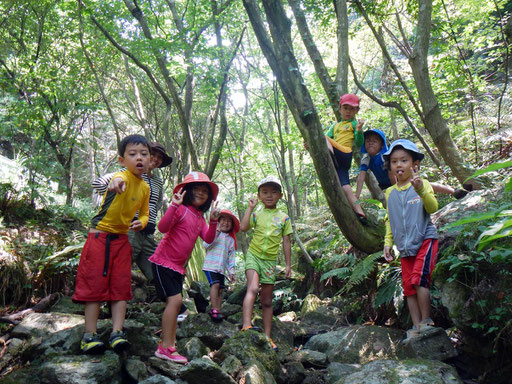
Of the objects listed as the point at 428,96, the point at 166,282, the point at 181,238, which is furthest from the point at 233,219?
the point at 428,96

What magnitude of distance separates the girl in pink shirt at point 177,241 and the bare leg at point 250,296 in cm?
69

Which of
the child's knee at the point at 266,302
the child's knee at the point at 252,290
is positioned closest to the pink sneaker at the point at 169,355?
the child's knee at the point at 252,290

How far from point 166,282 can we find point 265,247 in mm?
1376

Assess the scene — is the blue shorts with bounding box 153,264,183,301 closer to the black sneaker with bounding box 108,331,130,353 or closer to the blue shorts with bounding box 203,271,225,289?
the black sneaker with bounding box 108,331,130,353

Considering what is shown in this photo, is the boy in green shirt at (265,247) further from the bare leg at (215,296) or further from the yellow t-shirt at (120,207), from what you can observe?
the yellow t-shirt at (120,207)

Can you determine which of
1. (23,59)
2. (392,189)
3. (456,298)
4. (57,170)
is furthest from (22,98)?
(456,298)

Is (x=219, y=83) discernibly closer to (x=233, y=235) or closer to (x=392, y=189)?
(x=233, y=235)

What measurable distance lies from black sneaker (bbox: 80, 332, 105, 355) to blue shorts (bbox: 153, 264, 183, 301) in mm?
767

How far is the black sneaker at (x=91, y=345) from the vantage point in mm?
3006

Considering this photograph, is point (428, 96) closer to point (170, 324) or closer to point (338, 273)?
point (338, 273)

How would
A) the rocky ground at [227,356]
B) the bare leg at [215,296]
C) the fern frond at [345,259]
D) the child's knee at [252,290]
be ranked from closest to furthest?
the rocky ground at [227,356] → the child's knee at [252,290] → the bare leg at [215,296] → the fern frond at [345,259]

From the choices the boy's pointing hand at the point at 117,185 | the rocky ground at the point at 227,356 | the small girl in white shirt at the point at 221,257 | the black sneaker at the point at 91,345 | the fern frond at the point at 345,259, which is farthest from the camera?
the fern frond at the point at 345,259

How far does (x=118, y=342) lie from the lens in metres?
3.09

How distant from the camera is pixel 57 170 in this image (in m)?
9.12
